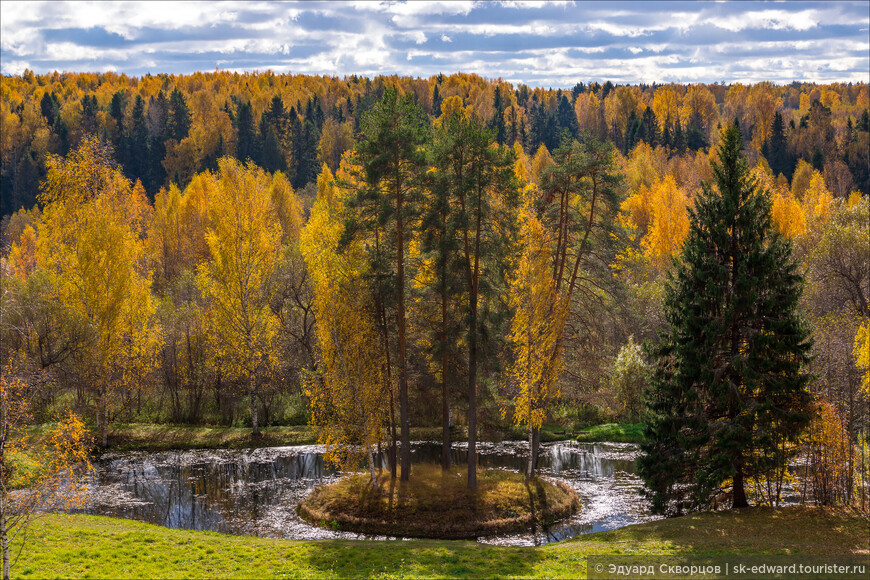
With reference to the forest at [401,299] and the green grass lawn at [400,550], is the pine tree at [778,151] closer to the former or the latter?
the forest at [401,299]

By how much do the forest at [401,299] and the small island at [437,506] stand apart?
136 cm

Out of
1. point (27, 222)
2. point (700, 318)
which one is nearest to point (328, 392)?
point (700, 318)

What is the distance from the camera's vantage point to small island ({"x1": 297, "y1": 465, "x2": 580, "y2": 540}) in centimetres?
2572

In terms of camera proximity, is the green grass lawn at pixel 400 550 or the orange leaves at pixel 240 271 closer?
the green grass lawn at pixel 400 550

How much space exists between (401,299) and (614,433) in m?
19.0

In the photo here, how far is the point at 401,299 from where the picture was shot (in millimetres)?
27938

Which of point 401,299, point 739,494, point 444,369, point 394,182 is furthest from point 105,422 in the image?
point 739,494

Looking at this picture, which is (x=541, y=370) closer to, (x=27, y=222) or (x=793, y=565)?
(x=793, y=565)

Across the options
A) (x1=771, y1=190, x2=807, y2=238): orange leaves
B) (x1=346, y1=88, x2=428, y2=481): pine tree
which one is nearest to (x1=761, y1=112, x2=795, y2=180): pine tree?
(x1=771, y1=190, x2=807, y2=238): orange leaves

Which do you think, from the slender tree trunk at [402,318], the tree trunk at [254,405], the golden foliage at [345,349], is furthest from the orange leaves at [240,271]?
the slender tree trunk at [402,318]

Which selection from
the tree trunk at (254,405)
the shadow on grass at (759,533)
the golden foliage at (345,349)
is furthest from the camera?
the tree trunk at (254,405)

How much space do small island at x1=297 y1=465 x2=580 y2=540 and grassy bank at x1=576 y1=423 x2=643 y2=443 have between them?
1106 cm

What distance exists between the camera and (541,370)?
1116 inches

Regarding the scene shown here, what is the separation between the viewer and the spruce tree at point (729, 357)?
2219 centimetres
